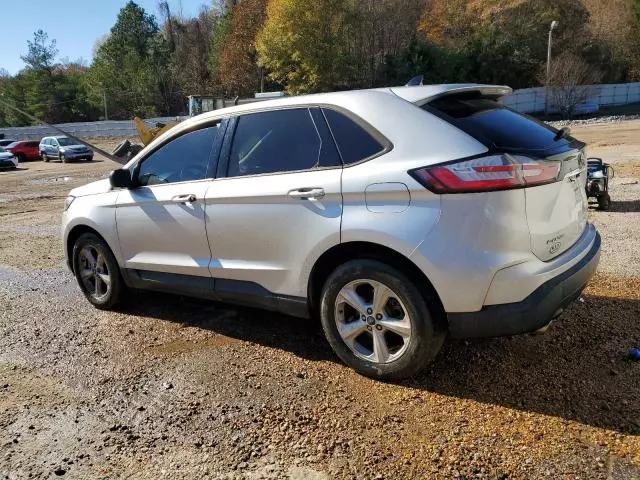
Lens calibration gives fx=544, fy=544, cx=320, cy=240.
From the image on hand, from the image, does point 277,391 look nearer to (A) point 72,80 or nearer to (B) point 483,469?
(B) point 483,469

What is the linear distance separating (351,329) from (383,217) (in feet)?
2.57

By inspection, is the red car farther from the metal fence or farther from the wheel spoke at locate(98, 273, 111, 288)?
the metal fence

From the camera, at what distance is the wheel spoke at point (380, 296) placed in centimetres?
324

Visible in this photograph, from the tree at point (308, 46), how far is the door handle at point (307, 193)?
176 feet

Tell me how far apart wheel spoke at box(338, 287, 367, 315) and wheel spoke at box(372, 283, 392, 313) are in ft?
0.26

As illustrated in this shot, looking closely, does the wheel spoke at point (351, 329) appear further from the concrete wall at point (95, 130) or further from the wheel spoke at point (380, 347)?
the concrete wall at point (95, 130)

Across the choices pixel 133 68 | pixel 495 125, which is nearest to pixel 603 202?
pixel 495 125

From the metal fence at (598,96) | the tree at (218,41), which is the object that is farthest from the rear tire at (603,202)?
the tree at (218,41)

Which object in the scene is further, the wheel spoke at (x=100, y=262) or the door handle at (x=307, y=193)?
the wheel spoke at (x=100, y=262)

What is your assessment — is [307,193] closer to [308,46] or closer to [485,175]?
[485,175]

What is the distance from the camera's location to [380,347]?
3367 millimetres

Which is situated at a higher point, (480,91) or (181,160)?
(480,91)

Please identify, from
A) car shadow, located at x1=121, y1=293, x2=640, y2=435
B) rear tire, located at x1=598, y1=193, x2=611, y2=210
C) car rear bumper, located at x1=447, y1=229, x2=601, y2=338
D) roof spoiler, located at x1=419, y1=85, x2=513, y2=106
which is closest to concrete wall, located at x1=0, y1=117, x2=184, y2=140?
rear tire, located at x1=598, y1=193, x2=611, y2=210

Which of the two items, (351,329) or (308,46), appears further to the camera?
Answer: (308,46)
